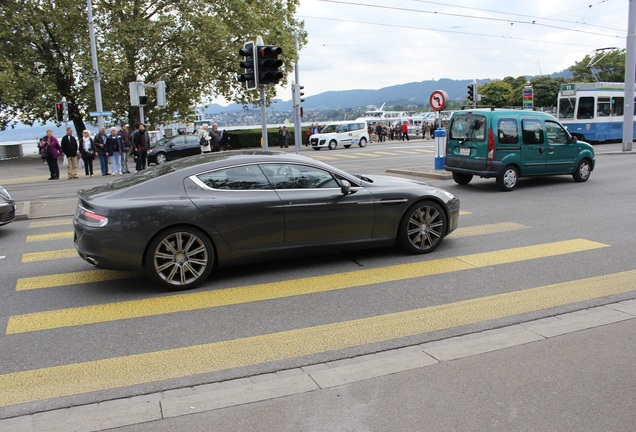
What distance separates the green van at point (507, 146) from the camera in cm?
1252

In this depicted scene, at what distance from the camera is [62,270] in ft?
22.3

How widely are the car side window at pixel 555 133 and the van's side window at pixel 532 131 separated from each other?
0.21 m

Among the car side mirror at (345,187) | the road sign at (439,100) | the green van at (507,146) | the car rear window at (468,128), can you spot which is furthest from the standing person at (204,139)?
the car side mirror at (345,187)

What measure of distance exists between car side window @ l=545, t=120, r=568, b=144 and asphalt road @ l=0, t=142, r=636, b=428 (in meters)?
4.95

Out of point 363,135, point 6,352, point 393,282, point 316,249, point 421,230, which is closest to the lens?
point 6,352

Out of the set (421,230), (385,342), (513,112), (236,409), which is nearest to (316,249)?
(421,230)

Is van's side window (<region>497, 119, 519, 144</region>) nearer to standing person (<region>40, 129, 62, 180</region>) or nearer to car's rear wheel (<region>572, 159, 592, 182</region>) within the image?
car's rear wheel (<region>572, 159, 592, 182</region>)

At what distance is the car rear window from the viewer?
1262 centimetres

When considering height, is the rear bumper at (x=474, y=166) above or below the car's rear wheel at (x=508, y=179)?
above

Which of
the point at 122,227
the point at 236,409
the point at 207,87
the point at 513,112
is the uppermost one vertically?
the point at 207,87

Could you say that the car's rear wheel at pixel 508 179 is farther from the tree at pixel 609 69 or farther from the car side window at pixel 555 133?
the tree at pixel 609 69

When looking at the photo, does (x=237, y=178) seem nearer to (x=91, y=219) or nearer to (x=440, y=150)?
(x=91, y=219)

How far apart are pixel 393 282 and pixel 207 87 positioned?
2976 cm

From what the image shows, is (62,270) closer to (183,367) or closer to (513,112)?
(183,367)
